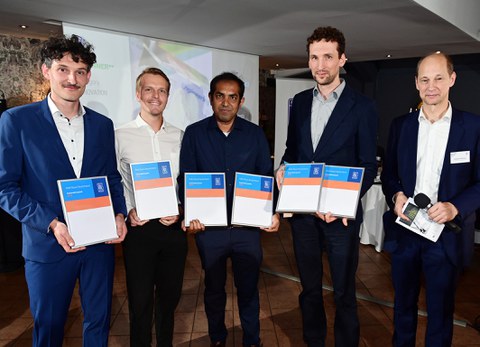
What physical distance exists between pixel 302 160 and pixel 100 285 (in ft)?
4.14

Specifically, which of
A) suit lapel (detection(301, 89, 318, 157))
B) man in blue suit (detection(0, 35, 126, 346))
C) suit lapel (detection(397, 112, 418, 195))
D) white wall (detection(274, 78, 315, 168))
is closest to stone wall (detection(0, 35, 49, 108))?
white wall (detection(274, 78, 315, 168))

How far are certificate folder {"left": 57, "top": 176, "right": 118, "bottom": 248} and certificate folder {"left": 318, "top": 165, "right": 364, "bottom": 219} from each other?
3.54 feet

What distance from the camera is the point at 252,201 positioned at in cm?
203

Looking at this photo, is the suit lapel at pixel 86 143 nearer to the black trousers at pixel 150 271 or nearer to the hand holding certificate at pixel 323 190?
the black trousers at pixel 150 271

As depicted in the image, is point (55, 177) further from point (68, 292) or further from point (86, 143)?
point (68, 292)

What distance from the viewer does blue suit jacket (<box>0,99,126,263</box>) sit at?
153 cm

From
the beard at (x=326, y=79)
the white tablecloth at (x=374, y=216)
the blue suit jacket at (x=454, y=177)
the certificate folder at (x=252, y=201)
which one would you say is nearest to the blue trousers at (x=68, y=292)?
the certificate folder at (x=252, y=201)

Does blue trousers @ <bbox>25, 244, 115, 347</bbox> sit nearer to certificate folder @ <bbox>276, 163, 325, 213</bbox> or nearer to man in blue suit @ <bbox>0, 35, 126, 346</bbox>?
man in blue suit @ <bbox>0, 35, 126, 346</bbox>

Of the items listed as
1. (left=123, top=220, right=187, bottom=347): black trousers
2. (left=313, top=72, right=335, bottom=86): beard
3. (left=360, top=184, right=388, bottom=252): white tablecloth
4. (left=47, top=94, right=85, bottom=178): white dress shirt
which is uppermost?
(left=313, top=72, right=335, bottom=86): beard

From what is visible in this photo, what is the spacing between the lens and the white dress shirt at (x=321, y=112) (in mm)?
2026

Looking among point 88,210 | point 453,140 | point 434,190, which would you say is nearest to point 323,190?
point 434,190

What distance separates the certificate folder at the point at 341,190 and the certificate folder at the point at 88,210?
3.54 feet

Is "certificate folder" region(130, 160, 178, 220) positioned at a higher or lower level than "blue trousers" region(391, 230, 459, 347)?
higher

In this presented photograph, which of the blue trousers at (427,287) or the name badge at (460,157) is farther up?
the name badge at (460,157)
